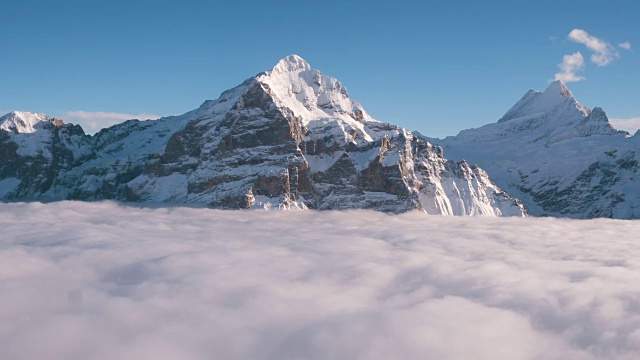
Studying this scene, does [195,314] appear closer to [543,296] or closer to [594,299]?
[543,296]

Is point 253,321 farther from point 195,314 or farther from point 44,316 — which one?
point 44,316

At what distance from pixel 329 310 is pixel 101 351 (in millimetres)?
66208

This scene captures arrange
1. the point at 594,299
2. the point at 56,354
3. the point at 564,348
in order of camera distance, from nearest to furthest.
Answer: the point at 56,354 → the point at 564,348 → the point at 594,299

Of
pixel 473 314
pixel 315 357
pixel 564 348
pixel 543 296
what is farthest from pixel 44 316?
pixel 543 296

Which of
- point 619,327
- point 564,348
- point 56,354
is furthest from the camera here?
point 619,327

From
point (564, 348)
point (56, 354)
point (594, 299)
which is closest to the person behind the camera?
point (56, 354)

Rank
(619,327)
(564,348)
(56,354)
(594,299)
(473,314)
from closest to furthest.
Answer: (56,354)
(564,348)
(619,327)
(473,314)
(594,299)

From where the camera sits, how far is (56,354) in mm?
134625

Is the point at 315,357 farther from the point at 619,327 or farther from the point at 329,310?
the point at 619,327

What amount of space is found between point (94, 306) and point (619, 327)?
148m

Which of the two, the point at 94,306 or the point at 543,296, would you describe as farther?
the point at 543,296

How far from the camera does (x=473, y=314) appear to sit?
171m

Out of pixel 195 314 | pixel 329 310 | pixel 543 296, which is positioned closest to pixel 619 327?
pixel 543 296

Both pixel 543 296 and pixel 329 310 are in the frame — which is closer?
pixel 329 310
